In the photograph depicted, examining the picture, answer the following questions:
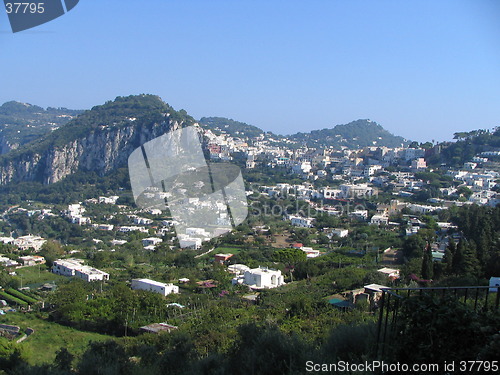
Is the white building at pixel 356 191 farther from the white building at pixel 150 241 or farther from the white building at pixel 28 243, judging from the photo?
the white building at pixel 28 243

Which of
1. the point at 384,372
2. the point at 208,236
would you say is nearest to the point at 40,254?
the point at 208,236

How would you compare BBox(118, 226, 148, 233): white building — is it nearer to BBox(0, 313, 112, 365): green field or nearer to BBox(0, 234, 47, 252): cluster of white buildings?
BBox(0, 234, 47, 252): cluster of white buildings

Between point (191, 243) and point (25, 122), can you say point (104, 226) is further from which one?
point (25, 122)

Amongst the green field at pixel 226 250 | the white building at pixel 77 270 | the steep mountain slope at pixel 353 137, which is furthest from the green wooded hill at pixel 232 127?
the white building at pixel 77 270

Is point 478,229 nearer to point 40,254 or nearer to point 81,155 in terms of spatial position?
point 40,254

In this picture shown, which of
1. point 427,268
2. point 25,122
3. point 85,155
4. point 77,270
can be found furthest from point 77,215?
point 25,122

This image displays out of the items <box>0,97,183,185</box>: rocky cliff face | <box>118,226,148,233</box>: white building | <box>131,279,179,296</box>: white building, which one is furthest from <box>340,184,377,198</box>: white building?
<box>131,279,179,296</box>: white building
